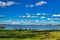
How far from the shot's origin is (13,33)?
20.9ft

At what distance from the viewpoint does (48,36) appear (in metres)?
6.03

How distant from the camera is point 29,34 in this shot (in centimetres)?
616

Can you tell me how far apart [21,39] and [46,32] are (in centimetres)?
105

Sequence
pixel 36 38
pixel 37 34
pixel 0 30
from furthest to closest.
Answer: pixel 0 30 < pixel 37 34 < pixel 36 38

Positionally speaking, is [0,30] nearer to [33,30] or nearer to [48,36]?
[33,30]

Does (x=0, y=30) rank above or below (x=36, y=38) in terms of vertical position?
above

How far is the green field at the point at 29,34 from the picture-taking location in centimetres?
586

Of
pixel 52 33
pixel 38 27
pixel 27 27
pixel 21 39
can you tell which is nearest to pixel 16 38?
pixel 21 39

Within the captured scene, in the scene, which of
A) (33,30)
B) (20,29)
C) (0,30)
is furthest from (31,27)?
(0,30)

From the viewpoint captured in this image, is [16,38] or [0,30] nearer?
[16,38]

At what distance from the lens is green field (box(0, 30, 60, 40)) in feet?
19.2

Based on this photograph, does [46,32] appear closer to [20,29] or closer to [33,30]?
[33,30]

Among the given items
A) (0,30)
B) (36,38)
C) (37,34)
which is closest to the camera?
(36,38)

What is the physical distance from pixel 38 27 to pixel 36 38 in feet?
1.69
